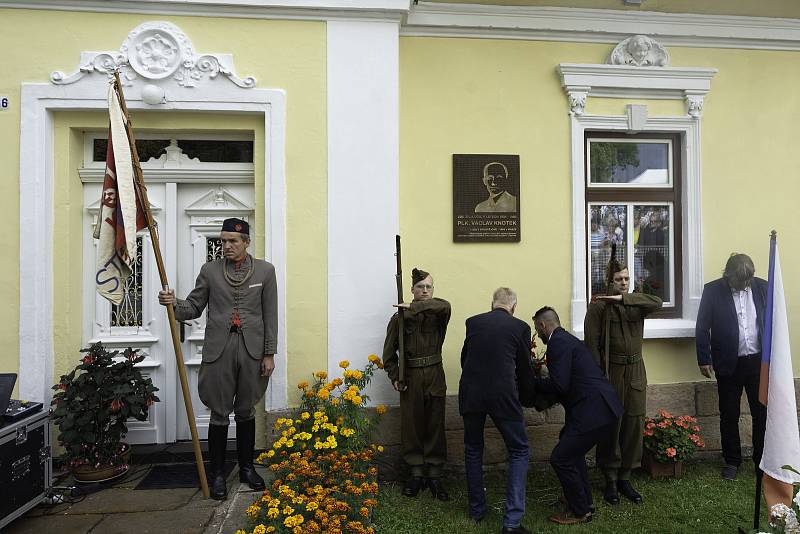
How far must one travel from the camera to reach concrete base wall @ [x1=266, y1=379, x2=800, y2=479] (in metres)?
4.44

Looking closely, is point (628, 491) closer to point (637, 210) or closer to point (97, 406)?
point (637, 210)

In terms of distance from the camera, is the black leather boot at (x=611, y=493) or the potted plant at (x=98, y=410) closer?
the potted plant at (x=98, y=410)

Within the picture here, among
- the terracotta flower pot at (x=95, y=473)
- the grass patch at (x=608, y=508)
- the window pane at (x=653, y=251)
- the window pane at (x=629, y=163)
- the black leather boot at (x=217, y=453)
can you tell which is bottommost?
the grass patch at (x=608, y=508)

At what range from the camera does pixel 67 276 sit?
4.37 meters

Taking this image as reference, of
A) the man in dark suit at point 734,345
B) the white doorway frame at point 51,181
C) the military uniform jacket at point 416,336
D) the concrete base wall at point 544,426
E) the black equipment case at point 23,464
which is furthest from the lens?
the man in dark suit at point 734,345

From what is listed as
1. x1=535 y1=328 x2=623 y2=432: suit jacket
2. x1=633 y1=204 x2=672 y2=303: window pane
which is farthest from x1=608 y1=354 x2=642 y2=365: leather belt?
x1=633 y1=204 x2=672 y2=303: window pane

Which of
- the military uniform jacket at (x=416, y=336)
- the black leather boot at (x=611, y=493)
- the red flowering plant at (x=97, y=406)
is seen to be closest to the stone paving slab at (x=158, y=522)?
the red flowering plant at (x=97, y=406)

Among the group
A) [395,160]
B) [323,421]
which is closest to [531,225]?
[395,160]

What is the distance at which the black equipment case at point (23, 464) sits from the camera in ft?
10.9

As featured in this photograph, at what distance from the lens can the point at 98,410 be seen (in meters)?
3.94

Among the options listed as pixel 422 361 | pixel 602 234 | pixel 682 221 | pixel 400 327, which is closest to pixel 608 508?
pixel 422 361

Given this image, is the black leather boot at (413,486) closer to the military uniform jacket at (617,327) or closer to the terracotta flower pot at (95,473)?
the military uniform jacket at (617,327)

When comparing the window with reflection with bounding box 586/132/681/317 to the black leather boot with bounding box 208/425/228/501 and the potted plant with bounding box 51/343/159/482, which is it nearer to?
the black leather boot with bounding box 208/425/228/501

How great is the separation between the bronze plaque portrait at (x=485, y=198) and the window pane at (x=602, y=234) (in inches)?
33.7
